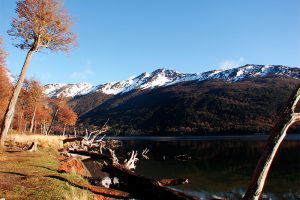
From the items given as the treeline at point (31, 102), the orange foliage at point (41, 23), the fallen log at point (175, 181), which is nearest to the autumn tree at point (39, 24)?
the orange foliage at point (41, 23)

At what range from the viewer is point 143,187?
15109 millimetres

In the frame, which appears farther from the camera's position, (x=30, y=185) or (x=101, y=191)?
(x=101, y=191)

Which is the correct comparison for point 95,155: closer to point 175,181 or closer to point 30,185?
point 175,181

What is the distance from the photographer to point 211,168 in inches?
1601

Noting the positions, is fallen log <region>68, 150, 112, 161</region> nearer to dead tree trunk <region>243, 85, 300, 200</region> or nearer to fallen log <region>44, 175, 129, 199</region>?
fallen log <region>44, 175, 129, 199</region>

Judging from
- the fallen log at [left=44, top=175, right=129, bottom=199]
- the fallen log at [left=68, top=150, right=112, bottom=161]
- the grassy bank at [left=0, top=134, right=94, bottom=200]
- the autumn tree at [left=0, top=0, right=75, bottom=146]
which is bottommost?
the fallen log at [left=44, top=175, right=129, bottom=199]

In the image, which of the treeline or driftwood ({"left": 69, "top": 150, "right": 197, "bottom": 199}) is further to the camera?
the treeline

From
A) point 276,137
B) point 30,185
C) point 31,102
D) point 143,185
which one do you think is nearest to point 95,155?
point 143,185

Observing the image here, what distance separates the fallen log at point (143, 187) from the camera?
12.8 metres

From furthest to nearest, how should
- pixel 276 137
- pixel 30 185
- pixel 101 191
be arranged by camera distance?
pixel 101 191 → pixel 30 185 → pixel 276 137

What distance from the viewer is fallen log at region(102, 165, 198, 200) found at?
12.8m

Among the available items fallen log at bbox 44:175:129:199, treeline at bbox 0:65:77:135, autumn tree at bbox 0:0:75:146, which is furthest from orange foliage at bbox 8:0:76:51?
treeline at bbox 0:65:77:135

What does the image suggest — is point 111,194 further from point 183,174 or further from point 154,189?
point 183,174

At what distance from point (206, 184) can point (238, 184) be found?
3071 mm
